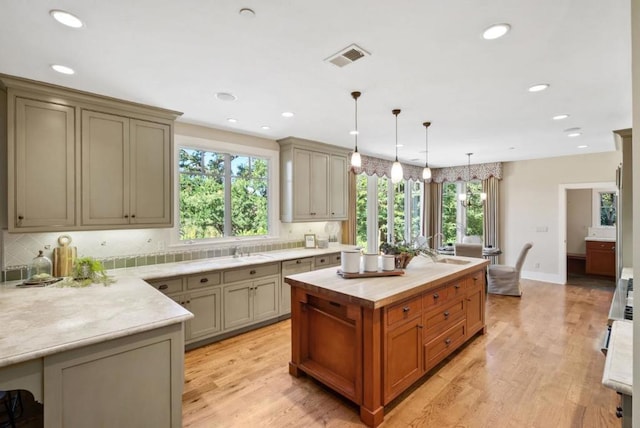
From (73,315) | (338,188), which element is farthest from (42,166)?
(338,188)

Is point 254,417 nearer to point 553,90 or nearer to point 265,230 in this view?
point 265,230

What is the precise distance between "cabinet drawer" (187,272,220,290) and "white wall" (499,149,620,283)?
6473mm

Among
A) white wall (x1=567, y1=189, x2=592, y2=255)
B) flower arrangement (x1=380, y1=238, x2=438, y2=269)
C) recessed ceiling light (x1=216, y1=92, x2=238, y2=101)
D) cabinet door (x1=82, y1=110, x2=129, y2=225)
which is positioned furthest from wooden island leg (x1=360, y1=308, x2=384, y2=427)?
white wall (x1=567, y1=189, x2=592, y2=255)

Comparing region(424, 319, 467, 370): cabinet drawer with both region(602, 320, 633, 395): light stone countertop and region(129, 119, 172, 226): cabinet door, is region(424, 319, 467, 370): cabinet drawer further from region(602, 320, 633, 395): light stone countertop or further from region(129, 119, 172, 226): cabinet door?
region(129, 119, 172, 226): cabinet door

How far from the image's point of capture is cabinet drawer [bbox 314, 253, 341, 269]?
460 centimetres

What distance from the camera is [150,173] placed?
331cm

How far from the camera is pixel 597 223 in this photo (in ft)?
23.8

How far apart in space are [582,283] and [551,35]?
6.45 meters

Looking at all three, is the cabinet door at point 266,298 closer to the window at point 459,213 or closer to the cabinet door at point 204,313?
the cabinet door at point 204,313

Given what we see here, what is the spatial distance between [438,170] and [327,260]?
4.86 metres

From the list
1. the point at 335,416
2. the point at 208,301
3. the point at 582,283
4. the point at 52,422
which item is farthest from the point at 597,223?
the point at 52,422

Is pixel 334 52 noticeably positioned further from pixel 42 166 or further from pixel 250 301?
pixel 250 301

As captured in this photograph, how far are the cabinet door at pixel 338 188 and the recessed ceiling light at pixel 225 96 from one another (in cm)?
242

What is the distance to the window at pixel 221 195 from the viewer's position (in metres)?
3.96
